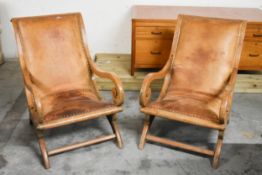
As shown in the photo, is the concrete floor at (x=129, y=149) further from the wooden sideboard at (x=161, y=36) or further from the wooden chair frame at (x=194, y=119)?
the wooden sideboard at (x=161, y=36)

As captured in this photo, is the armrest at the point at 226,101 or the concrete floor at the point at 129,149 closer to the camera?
the armrest at the point at 226,101

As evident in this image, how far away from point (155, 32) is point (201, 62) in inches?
26.7

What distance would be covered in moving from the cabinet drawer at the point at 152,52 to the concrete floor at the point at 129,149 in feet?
1.60

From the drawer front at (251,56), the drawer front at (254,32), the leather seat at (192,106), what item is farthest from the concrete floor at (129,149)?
the drawer front at (254,32)

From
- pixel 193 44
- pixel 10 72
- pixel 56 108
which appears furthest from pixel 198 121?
pixel 10 72

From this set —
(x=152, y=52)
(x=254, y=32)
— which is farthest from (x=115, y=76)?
(x=254, y=32)

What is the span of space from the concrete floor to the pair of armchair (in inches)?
4.2

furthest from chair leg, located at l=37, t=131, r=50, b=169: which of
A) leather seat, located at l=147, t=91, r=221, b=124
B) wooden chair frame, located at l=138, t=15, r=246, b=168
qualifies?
leather seat, located at l=147, t=91, r=221, b=124

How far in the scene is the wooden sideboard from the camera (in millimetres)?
2814

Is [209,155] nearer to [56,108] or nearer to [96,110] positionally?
[96,110]

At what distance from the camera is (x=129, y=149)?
2.28 metres

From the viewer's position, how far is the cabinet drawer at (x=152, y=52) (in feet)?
9.53

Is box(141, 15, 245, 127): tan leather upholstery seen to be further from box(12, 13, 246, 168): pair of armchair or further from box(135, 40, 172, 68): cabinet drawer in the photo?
box(135, 40, 172, 68): cabinet drawer

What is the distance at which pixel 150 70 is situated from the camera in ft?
10.7
